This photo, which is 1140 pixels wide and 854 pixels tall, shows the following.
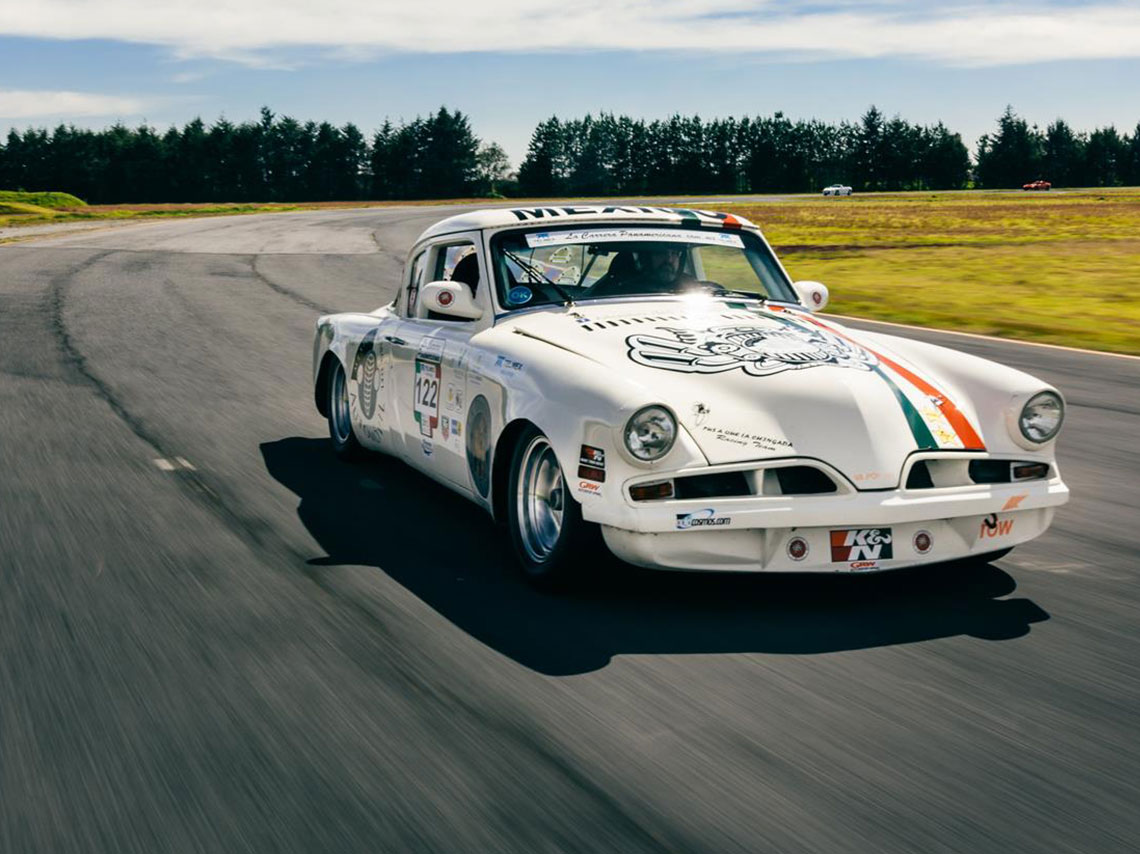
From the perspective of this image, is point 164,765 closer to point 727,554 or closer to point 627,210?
point 727,554

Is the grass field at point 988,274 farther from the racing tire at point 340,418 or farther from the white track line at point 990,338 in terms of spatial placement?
the racing tire at point 340,418

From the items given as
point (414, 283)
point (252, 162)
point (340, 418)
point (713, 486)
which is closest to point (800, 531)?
point (713, 486)

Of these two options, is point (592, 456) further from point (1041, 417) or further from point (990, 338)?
point (990, 338)

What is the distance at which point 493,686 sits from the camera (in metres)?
4.09

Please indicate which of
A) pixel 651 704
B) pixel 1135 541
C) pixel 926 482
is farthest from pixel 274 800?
pixel 1135 541

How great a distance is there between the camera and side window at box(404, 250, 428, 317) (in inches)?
280

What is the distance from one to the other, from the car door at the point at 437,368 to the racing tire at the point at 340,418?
94 centimetres

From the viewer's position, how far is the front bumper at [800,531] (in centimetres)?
462

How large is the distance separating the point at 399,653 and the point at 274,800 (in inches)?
46.9

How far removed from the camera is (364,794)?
10.8ft

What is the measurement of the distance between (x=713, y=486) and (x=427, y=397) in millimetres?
2088

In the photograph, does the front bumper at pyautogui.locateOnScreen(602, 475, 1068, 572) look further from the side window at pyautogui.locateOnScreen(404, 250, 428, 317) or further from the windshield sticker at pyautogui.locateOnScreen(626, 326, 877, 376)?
the side window at pyautogui.locateOnScreen(404, 250, 428, 317)

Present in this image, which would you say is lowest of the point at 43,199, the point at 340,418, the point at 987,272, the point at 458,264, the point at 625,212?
the point at 43,199

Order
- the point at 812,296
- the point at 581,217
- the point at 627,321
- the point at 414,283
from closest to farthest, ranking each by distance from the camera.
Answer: the point at 627,321
the point at 581,217
the point at 812,296
the point at 414,283
